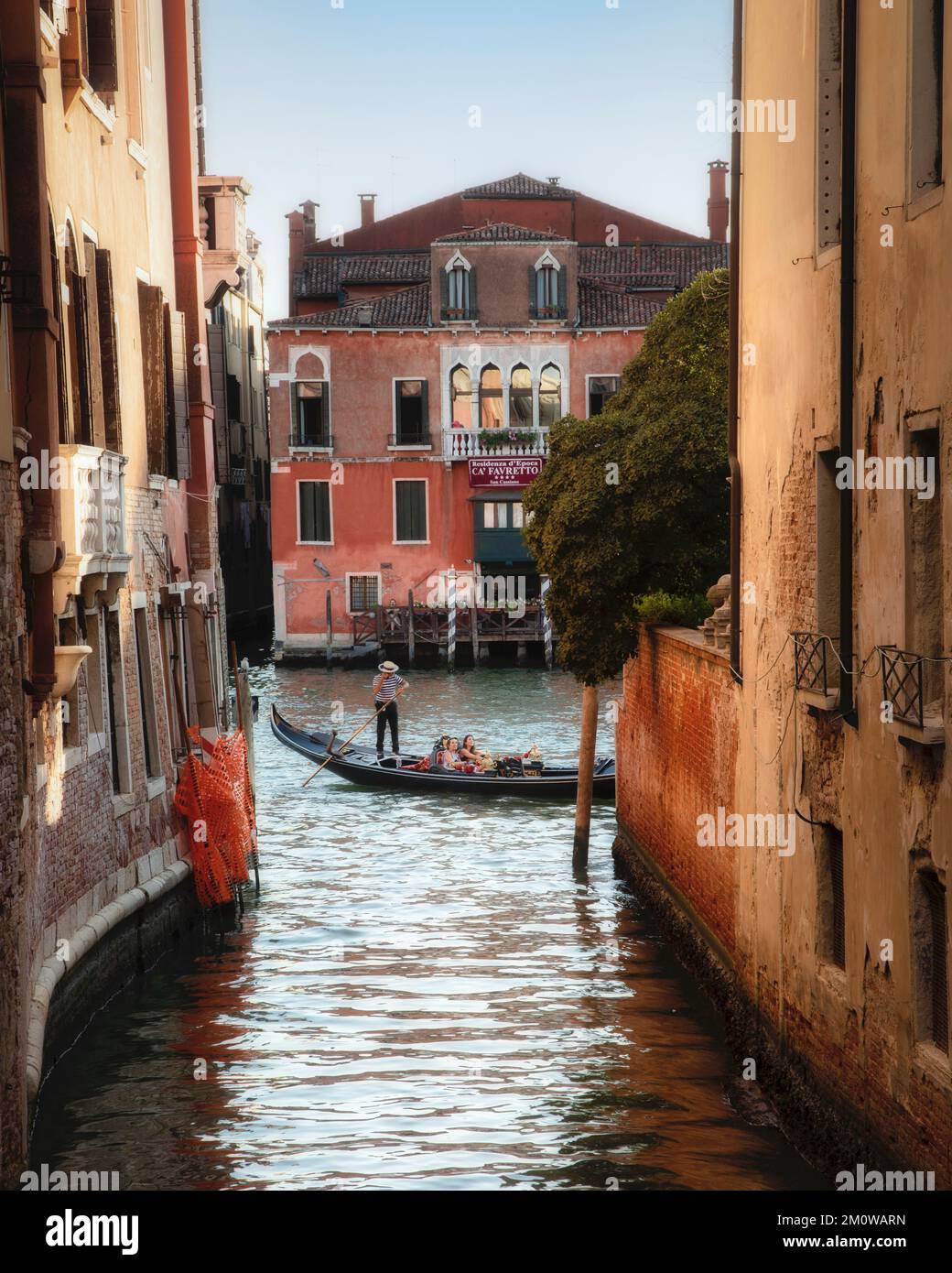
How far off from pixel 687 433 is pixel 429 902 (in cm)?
441

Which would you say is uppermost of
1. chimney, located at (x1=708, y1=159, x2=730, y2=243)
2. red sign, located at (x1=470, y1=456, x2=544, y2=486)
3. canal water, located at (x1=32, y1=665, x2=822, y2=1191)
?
chimney, located at (x1=708, y1=159, x2=730, y2=243)

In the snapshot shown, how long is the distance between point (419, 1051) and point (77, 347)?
186 inches

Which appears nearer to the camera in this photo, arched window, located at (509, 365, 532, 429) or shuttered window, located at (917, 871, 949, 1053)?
shuttered window, located at (917, 871, 949, 1053)

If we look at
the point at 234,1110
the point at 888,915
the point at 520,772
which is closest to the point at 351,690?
the point at 520,772

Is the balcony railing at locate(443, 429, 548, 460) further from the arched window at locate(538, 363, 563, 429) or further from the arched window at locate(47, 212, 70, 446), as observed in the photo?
the arched window at locate(47, 212, 70, 446)

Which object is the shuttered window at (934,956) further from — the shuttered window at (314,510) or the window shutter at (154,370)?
the shuttered window at (314,510)

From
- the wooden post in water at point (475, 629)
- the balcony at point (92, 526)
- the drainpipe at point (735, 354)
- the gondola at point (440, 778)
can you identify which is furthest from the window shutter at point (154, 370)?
the wooden post in water at point (475, 629)

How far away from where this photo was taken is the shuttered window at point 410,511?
35906mm

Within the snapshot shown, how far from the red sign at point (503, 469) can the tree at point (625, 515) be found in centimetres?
2122

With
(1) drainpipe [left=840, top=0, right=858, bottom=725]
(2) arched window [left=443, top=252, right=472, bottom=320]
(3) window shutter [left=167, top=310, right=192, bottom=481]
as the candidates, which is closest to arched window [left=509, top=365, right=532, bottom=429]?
(2) arched window [left=443, top=252, right=472, bottom=320]

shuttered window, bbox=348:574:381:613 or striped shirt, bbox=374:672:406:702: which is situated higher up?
shuttered window, bbox=348:574:381:613

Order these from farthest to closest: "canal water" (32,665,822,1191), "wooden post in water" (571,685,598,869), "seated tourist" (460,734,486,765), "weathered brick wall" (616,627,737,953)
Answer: "seated tourist" (460,734,486,765) < "wooden post in water" (571,685,598,869) < "weathered brick wall" (616,627,737,953) < "canal water" (32,665,822,1191)

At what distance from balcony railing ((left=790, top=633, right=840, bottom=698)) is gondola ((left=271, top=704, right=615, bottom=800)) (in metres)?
10.0

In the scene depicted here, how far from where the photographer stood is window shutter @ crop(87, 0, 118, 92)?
36.6ft
